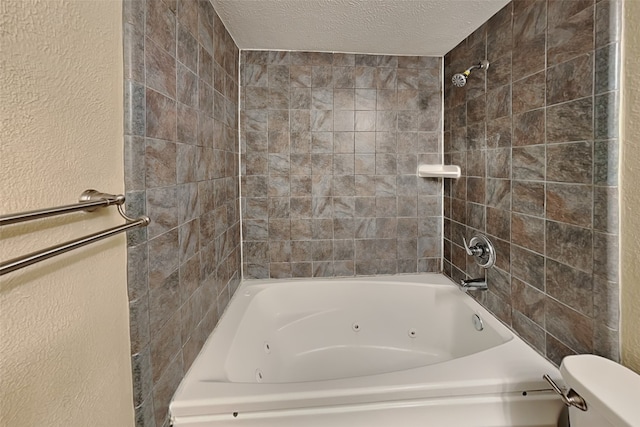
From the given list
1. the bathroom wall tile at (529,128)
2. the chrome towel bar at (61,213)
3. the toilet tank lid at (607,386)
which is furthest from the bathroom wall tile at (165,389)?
the bathroom wall tile at (529,128)

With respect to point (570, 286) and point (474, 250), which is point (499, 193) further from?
point (570, 286)

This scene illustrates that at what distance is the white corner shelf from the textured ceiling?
2.53ft

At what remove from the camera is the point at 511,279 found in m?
1.50

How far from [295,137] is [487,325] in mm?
1594

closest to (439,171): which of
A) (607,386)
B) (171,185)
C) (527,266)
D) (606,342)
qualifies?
(527,266)

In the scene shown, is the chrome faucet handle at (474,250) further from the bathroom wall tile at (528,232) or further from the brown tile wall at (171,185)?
the brown tile wall at (171,185)

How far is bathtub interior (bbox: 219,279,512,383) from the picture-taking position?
1887 millimetres

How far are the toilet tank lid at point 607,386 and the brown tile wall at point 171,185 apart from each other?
4.04 feet

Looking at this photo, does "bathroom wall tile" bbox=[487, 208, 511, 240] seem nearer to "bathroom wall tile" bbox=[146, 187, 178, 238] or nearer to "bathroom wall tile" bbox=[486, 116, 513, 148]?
"bathroom wall tile" bbox=[486, 116, 513, 148]

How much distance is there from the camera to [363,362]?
1.98 m

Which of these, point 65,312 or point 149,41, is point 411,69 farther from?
point 65,312

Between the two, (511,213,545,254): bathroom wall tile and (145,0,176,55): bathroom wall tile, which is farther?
(511,213,545,254): bathroom wall tile

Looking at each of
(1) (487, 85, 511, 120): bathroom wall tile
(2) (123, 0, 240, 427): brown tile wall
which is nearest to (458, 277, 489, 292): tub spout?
(1) (487, 85, 511, 120): bathroom wall tile

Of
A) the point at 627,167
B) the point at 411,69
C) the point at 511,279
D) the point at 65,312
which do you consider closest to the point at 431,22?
the point at 411,69
